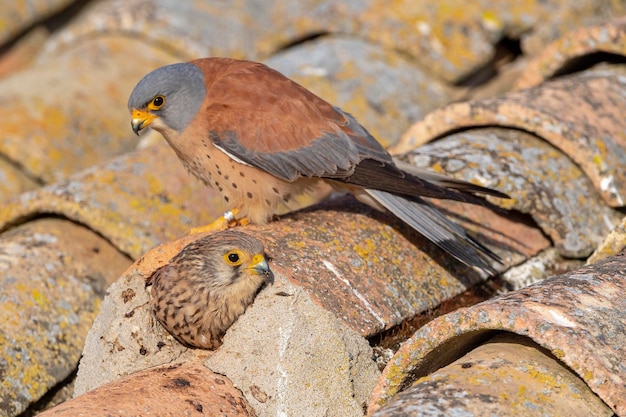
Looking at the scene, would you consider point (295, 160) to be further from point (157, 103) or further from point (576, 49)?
point (576, 49)

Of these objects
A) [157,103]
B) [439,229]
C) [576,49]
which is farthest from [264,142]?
[576,49]

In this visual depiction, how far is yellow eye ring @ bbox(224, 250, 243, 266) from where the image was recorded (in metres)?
2.85

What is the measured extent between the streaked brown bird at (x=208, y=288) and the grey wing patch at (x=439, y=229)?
0.74 meters

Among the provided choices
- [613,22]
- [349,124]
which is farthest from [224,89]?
[613,22]

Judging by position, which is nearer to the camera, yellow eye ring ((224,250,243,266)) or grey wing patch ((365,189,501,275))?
yellow eye ring ((224,250,243,266))

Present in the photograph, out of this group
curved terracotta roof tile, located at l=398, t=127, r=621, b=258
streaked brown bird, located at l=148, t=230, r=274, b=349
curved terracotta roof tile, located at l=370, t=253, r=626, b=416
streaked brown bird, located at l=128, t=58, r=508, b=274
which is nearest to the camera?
curved terracotta roof tile, located at l=370, t=253, r=626, b=416

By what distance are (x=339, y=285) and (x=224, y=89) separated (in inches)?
44.7

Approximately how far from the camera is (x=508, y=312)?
2412 millimetres

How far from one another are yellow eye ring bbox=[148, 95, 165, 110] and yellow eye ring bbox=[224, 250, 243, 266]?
1.08 meters

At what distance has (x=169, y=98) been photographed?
12.3ft

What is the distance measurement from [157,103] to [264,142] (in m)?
0.51

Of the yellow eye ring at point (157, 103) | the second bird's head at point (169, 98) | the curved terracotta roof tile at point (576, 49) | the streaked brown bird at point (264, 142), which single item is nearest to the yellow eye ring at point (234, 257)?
the streaked brown bird at point (264, 142)

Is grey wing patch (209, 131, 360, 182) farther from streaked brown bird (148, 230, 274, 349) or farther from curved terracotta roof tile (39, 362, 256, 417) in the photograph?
curved terracotta roof tile (39, 362, 256, 417)

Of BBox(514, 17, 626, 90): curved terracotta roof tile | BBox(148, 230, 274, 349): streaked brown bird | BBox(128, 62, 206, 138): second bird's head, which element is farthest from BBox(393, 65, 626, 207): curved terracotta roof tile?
BBox(148, 230, 274, 349): streaked brown bird
